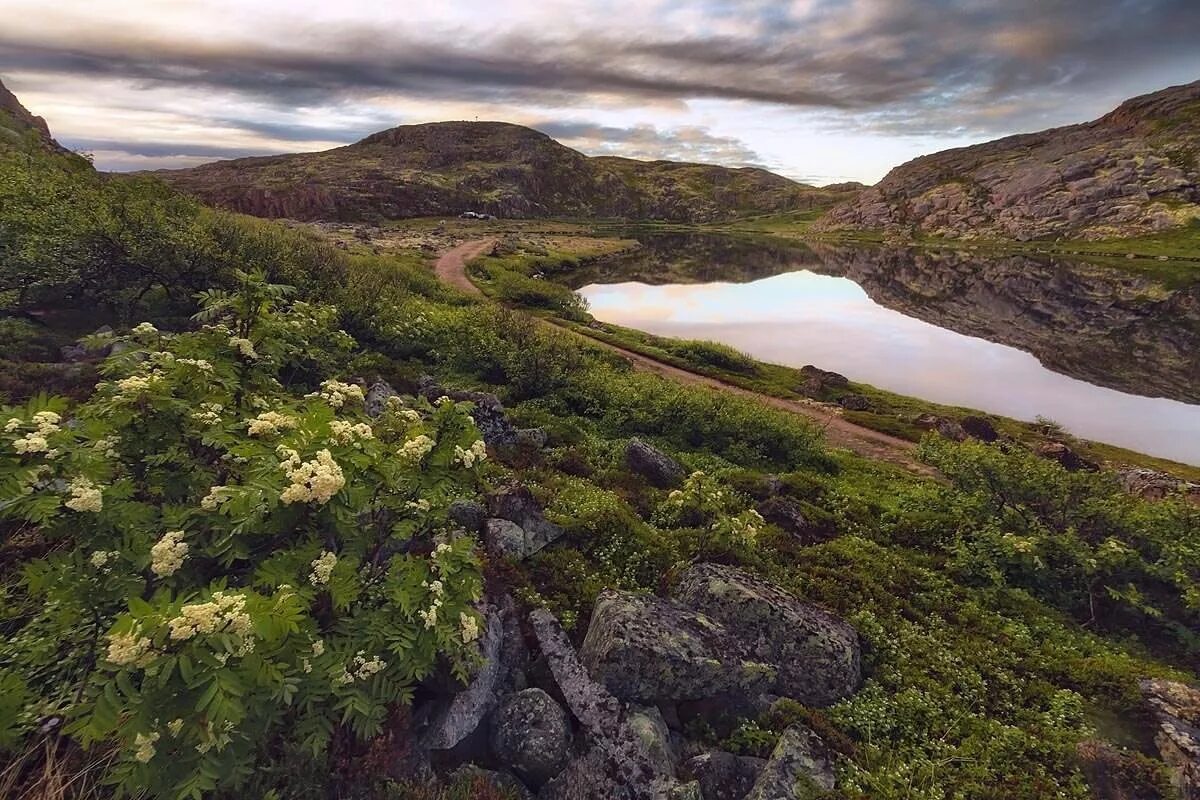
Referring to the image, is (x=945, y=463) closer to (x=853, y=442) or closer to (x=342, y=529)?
(x=853, y=442)

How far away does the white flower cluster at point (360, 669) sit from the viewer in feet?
21.6

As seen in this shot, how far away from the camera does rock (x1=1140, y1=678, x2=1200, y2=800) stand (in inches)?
378

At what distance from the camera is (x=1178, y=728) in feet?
35.0

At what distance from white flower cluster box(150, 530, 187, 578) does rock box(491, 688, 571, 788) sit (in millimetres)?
5584

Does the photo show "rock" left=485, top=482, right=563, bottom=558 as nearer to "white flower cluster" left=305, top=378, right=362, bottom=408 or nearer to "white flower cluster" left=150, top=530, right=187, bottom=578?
"white flower cluster" left=305, top=378, right=362, bottom=408

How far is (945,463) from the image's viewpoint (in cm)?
2225

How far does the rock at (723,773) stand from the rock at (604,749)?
57 centimetres

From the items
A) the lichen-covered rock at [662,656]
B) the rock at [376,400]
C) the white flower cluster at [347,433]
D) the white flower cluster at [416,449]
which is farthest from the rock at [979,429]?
the white flower cluster at [347,433]

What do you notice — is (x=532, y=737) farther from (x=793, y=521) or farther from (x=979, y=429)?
(x=979, y=429)

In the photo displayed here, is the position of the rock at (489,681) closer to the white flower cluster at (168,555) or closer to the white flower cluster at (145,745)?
the white flower cluster at (145,745)

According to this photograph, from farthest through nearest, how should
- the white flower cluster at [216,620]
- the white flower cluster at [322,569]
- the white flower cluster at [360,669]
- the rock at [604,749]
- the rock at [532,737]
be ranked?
the rock at [532,737] → the rock at [604,749] → the white flower cluster at [322,569] → the white flower cluster at [360,669] → the white flower cluster at [216,620]

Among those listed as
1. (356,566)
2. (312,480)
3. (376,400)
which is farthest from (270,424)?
(376,400)

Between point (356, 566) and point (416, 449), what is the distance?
1.77 m

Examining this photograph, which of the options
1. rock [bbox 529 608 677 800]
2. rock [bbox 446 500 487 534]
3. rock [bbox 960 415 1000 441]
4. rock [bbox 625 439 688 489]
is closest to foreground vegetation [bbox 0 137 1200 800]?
rock [bbox 446 500 487 534]
